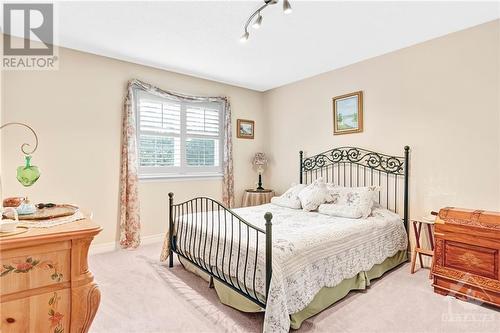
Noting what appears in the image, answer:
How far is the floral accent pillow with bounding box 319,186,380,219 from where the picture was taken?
296 cm

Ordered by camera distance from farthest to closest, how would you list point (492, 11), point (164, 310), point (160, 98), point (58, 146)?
point (160, 98), point (58, 146), point (492, 11), point (164, 310)

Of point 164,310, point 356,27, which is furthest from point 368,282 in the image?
point 356,27

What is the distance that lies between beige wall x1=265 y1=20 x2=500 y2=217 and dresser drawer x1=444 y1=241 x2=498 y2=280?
0.62 metres

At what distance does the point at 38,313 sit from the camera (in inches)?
43.8

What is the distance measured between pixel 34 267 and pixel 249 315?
1559 mm

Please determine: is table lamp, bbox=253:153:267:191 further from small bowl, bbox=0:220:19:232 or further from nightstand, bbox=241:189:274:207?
small bowl, bbox=0:220:19:232

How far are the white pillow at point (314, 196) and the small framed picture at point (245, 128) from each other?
187 centimetres

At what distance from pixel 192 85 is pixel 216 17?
6.12 feet

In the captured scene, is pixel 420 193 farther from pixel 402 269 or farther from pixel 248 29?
pixel 248 29

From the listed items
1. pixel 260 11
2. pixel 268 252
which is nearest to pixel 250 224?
pixel 268 252

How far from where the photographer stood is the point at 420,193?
318 centimetres

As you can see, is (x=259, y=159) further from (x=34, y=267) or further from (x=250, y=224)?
(x=34, y=267)

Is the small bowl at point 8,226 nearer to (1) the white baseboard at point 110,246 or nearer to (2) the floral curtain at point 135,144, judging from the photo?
(2) the floral curtain at point 135,144

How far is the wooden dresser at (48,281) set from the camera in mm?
Result: 1050
